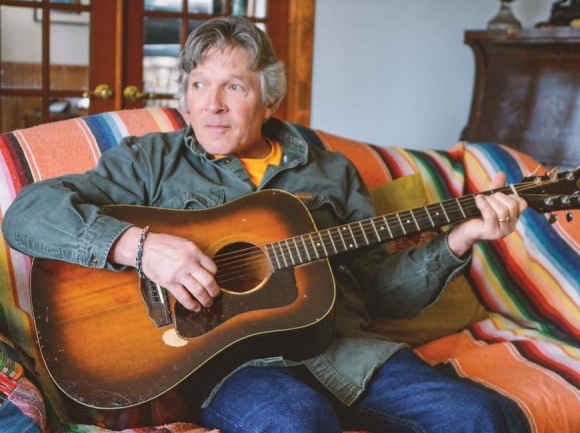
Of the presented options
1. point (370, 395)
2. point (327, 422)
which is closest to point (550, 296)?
point (370, 395)

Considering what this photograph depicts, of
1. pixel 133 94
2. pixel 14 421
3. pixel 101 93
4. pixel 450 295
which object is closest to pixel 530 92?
pixel 450 295

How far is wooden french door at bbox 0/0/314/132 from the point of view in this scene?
2.96m

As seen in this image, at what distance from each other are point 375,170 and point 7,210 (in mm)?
1038

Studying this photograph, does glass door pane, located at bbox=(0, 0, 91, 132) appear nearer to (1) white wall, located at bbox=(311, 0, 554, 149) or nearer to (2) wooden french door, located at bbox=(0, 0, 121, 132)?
(2) wooden french door, located at bbox=(0, 0, 121, 132)

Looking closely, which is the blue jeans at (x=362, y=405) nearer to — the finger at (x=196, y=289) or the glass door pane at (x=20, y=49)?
the finger at (x=196, y=289)

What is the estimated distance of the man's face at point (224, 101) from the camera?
1658 millimetres

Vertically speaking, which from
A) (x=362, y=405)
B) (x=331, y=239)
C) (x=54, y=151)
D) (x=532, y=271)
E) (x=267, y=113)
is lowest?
(x=362, y=405)

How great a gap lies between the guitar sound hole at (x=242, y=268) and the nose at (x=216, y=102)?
1.13 feet

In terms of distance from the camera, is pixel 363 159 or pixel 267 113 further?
pixel 363 159

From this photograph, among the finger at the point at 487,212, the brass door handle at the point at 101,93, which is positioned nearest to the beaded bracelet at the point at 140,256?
the finger at the point at 487,212

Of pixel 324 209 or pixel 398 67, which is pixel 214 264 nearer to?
pixel 324 209

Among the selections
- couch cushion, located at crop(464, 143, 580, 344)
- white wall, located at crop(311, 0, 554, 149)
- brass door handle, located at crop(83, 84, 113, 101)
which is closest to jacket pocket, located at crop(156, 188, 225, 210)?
couch cushion, located at crop(464, 143, 580, 344)

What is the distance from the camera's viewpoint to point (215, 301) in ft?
4.63

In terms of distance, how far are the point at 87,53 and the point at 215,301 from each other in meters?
1.97
